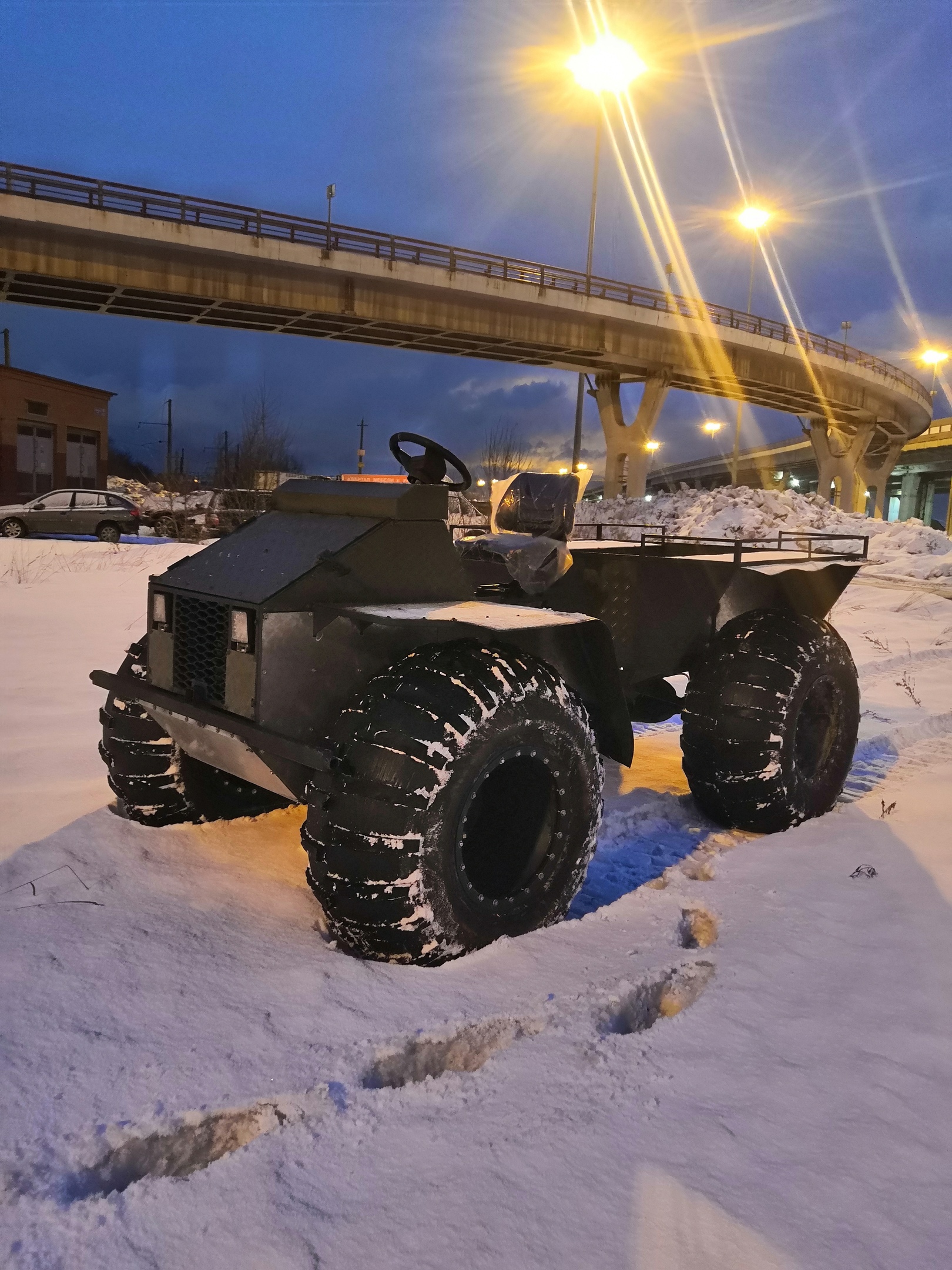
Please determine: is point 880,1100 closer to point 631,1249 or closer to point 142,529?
point 631,1249

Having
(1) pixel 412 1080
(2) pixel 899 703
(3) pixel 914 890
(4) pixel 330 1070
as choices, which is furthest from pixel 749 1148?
(2) pixel 899 703

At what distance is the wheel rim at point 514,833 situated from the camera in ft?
9.95

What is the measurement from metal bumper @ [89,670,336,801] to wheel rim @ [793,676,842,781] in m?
2.67

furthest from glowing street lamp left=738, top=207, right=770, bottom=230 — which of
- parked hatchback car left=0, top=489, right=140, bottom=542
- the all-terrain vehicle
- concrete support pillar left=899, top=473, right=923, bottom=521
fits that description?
concrete support pillar left=899, top=473, right=923, bottom=521

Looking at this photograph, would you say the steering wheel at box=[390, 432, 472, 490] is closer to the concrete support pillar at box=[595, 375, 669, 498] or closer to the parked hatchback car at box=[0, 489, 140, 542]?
the parked hatchback car at box=[0, 489, 140, 542]

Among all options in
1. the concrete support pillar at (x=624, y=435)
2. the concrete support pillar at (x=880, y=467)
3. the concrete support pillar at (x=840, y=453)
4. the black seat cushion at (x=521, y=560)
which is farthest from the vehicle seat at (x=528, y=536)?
the concrete support pillar at (x=880, y=467)

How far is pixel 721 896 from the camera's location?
338cm

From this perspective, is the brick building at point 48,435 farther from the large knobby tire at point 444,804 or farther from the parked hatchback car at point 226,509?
the large knobby tire at point 444,804

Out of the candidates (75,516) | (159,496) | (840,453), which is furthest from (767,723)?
(840,453)

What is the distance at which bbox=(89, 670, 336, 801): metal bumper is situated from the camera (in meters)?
2.62

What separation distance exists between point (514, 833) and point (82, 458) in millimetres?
39575

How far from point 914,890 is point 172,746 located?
300 cm

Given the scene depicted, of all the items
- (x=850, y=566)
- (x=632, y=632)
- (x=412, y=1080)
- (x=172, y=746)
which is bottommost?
(x=412, y=1080)

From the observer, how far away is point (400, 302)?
84.9 ft
